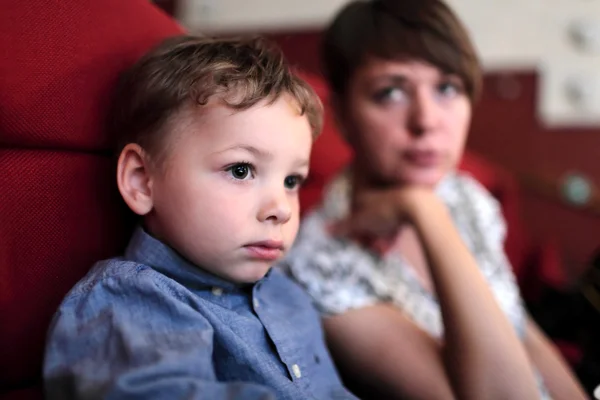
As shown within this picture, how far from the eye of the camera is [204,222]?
622mm

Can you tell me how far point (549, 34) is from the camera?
1888 millimetres

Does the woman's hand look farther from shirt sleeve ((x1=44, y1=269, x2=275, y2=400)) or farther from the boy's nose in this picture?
shirt sleeve ((x1=44, y1=269, x2=275, y2=400))


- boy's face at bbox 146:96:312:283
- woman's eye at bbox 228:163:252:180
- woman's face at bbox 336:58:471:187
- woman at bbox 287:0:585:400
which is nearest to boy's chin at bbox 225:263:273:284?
boy's face at bbox 146:96:312:283

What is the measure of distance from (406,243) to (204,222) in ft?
1.63

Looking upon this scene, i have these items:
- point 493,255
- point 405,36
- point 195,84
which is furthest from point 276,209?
point 493,255

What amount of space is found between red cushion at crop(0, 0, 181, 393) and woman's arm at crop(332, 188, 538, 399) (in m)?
0.39

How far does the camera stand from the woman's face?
0.88 meters

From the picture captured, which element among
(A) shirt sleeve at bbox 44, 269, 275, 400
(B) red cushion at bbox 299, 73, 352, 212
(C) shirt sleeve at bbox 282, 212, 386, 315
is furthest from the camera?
(B) red cushion at bbox 299, 73, 352, 212

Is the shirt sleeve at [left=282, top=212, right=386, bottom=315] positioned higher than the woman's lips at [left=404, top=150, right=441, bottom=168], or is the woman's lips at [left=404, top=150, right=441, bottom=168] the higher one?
the woman's lips at [left=404, top=150, right=441, bottom=168]

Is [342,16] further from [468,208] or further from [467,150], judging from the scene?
[467,150]

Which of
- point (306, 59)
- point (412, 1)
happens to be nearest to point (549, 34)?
point (306, 59)

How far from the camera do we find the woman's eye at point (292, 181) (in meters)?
0.70

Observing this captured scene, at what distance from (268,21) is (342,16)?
4.22 ft

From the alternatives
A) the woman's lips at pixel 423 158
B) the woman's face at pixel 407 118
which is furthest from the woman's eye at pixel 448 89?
the woman's lips at pixel 423 158
